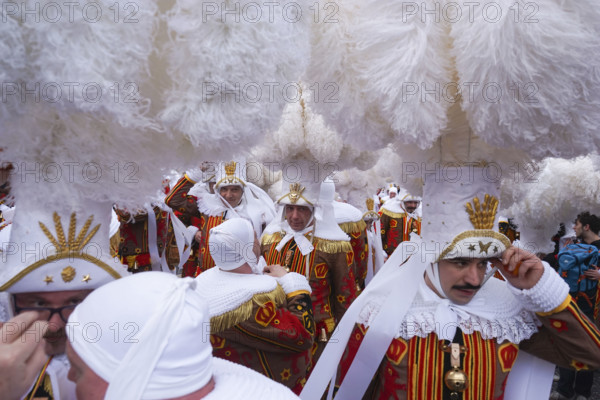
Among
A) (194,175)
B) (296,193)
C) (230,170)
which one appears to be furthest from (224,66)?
(194,175)

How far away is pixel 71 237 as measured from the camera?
1261 mm

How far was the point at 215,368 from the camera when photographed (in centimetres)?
122

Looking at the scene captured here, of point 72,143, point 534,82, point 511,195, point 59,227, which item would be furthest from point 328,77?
point 511,195

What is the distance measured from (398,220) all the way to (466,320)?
5409 millimetres

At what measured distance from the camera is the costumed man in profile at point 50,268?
1199 mm

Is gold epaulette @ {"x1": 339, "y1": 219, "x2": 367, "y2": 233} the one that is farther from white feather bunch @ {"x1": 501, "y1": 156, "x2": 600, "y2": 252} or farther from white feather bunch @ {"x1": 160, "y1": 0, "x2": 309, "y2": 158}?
white feather bunch @ {"x1": 160, "y1": 0, "x2": 309, "y2": 158}

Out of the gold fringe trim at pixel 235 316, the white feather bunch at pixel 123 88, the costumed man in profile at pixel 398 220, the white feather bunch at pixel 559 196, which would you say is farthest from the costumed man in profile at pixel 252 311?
the costumed man in profile at pixel 398 220

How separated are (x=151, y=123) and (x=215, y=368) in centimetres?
69

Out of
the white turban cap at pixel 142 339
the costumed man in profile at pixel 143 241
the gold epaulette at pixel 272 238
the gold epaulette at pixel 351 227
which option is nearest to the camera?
the white turban cap at pixel 142 339

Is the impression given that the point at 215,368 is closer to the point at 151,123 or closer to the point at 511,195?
the point at 151,123

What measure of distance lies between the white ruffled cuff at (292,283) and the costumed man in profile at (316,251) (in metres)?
0.97

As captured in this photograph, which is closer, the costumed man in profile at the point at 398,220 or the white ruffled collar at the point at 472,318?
the white ruffled collar at the point at 472,318

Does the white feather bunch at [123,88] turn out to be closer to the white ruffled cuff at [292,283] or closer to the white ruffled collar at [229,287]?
the white ruffled collar at [229,287]

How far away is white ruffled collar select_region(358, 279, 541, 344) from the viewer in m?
1.84
